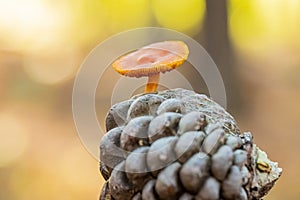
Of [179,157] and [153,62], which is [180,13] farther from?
[179,157]

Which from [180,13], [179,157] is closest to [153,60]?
[179,157]

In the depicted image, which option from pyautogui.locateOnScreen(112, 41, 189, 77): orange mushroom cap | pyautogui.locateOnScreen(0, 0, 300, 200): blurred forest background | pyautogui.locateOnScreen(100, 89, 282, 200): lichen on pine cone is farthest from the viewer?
pyautogui.locateOnScreen(0, 0, 300, 200): blurred forest background

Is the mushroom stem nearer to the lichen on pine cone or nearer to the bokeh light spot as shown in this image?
the lichen on pine cone

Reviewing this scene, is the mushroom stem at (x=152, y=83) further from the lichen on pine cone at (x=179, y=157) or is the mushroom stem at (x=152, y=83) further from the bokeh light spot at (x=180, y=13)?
the bokeh light spot at (x=180, y=13)

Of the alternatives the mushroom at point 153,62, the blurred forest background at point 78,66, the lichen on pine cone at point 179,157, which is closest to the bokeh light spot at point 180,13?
the blurred forest background at point 78,66

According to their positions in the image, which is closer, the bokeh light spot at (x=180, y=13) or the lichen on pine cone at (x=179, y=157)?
the lichen on pine cone at (x=179, y=157)

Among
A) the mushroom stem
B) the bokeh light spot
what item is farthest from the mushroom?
the bokeh light spot
